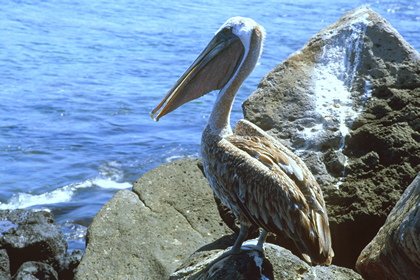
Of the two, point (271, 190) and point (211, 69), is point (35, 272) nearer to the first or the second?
point (211, 69)

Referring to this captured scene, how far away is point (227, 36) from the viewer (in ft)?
18.5

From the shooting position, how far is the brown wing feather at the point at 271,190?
4438 millimetres

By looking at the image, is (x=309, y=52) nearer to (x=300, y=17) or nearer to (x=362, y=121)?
(x=362, y=121)

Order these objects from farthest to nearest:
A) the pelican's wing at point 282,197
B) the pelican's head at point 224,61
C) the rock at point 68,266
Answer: the rock at point 68,266, the pelican's head at point 224,61, the pelican's wing at point 282,197

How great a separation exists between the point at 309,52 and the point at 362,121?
1.29 m

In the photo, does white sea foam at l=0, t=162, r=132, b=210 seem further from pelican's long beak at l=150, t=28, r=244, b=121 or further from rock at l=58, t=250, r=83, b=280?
pelican's long beak at l=150, t=28, r=244, b=121

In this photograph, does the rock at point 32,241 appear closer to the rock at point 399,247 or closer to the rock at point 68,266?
the rock at point 68,266

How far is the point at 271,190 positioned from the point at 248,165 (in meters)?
0.30

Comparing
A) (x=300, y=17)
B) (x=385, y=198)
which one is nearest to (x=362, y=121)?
(x=385, y=198)

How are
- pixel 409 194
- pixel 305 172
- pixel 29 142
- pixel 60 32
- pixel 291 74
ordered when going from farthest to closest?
pixel 60 32 → pixel 29 142 → pixel 291 74 → pixel 305 172 → pixel 409 194

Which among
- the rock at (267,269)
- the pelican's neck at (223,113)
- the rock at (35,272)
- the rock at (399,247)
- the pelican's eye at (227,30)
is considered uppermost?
the pelican's eye at (227,30)

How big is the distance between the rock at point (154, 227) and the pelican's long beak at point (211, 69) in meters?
1.40

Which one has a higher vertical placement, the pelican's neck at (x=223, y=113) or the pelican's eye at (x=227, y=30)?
the pelican's eye at (x=227, y=30)

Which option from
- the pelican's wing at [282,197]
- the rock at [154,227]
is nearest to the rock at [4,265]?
the rock at [154,227]
